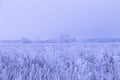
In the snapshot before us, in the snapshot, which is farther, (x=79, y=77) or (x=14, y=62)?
(x=14, y=62)

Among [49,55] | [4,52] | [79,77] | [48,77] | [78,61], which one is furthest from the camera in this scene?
[4,52]

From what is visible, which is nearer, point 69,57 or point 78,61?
point 78,61

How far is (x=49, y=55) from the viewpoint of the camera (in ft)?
12.5

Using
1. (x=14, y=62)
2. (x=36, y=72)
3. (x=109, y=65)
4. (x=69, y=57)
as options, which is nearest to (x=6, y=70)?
(x=14, y=62)

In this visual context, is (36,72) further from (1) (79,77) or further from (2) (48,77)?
(1) (79,77)

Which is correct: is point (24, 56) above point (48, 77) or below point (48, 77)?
above

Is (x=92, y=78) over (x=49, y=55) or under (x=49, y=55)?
under

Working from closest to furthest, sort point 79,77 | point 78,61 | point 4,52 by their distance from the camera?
point 79,77
point 78,61
point 4,52

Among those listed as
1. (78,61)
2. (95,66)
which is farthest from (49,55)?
(95,66)

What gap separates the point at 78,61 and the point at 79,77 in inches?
18.2

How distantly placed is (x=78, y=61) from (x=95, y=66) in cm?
27

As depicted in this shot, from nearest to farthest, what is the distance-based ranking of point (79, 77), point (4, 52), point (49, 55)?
point (79, 77) → point (49, 55) → point (4, 52)

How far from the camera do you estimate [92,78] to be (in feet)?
10.7

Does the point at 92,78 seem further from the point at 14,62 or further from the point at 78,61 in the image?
the point at 14,62
